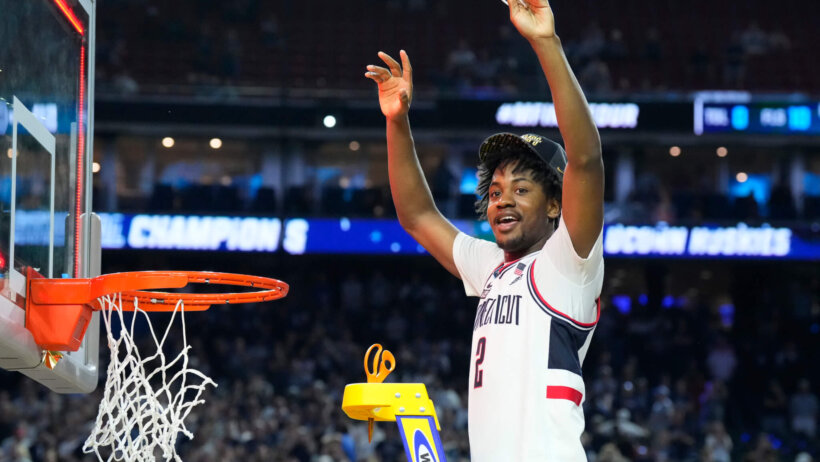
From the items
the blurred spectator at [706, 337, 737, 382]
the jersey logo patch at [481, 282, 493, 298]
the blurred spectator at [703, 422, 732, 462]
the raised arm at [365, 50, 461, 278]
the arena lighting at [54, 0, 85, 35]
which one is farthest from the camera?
the blurred spectator at [706, 337, 737, 382]

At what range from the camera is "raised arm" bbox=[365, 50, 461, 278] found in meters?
3.85

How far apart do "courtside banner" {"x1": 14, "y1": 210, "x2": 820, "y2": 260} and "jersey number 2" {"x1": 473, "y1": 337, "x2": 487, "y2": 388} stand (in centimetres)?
1241

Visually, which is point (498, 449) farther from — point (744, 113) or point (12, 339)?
point (744, 113)

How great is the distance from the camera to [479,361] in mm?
3350

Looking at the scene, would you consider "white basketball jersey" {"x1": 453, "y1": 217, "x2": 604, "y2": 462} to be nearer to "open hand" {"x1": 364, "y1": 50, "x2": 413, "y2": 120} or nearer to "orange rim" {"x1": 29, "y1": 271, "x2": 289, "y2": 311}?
"open hand" {"x1": 364, "y1": 50, "x2": 413, "y2": 120}

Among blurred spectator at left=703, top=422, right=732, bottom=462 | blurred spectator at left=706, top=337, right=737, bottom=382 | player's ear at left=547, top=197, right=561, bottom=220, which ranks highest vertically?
player's ear at left=547, top=197, right=561, bottom=220

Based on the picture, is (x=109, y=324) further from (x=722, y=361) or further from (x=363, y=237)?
(x=722, y=361)

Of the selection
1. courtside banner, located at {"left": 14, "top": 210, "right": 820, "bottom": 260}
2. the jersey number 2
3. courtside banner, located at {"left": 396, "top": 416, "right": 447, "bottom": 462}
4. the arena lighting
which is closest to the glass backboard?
the arena lighting

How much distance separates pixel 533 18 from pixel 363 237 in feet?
43.2

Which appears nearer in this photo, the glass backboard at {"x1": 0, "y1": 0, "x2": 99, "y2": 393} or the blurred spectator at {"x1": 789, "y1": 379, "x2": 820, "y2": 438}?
the glass backboard at {"x1": 0, "y1": 0, "x2": 99, "y2": 393}

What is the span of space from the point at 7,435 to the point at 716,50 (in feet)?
41.6

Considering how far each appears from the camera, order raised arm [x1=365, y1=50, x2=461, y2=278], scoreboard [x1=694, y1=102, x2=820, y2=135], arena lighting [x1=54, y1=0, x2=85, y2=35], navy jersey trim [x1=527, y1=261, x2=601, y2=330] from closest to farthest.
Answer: navy jersey trim [x1=527, y1=261, x2=601, y2=330]
raised arm [x1=365, y1=50, x2=461, y2=278]
arena lighting [x1=54, y1=0, x2=85, y2=35]
scoreboard [x1=694, y1=102, x2=820, y2=135]

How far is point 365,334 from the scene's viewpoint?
15.9 metres

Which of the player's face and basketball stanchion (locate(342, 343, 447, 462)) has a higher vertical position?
the player's face
